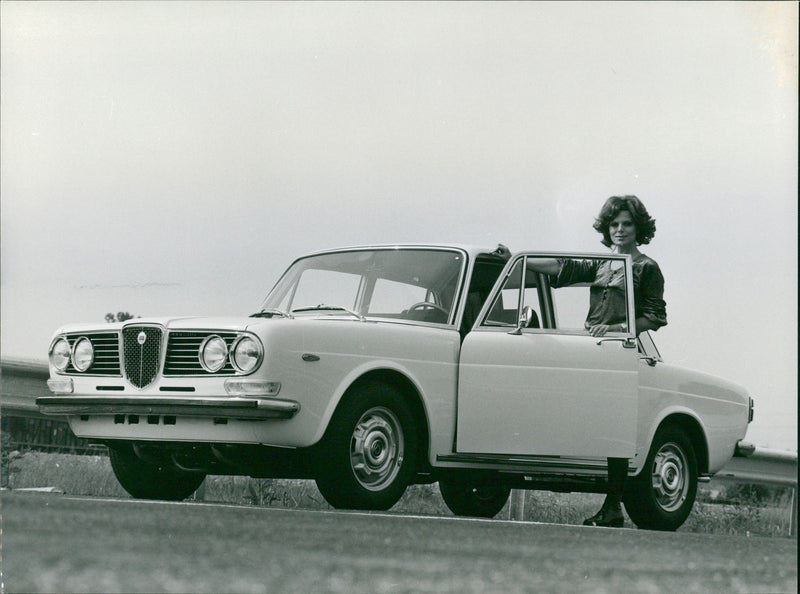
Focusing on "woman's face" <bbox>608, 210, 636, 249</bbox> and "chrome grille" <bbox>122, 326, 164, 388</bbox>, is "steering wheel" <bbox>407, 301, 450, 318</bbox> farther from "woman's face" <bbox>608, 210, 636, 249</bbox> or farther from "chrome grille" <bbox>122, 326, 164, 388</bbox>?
"chrome grille" <bbox>122, 326, 164, 388</bbox>

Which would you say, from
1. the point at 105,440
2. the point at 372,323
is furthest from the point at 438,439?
the point at 105,440

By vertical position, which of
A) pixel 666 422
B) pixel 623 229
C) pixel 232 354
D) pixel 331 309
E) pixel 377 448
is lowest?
pixel 666 422

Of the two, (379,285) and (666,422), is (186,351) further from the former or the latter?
(666,422)

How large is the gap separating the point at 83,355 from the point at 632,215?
3.54 metres

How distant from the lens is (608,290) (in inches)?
298

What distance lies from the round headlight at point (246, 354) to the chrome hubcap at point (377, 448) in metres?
0.64

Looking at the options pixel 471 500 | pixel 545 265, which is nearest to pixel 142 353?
pixel 545 265

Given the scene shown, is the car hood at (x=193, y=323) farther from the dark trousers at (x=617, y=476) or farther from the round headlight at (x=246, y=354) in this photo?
the dark trousers at (x=617, y=476)

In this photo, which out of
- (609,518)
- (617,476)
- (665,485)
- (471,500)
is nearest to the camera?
(617,476)

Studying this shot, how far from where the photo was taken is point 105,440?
6367mm

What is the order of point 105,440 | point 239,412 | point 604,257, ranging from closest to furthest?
1. point 239,412
2. point 105,440
3. point 604,257

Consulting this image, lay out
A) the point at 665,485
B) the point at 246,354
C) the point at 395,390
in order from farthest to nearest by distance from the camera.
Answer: the point at 665,485 < the point at 395,390 < the point at 246,354

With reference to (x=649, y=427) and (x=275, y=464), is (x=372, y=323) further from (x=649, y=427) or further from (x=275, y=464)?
(x=649, y=427)

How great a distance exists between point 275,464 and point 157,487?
1.23 m
